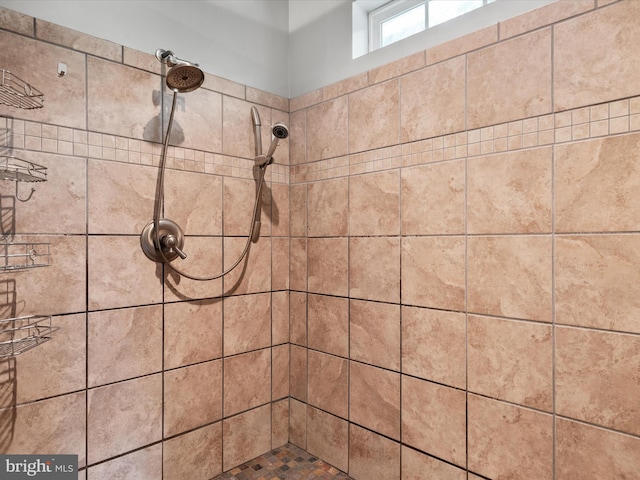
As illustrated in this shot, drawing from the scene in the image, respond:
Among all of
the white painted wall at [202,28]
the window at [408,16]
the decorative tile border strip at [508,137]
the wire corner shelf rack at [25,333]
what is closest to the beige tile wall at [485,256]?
the decorative tile border strip at [508,137]

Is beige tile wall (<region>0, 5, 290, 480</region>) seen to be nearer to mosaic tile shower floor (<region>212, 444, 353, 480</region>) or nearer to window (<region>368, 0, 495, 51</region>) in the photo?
mosaic tile shower floor (<region>212, 444, 353, 480</region>)

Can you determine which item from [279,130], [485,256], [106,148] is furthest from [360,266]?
[106,148]

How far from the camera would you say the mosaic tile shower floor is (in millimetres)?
1629

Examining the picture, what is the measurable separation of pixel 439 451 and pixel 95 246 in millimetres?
1346

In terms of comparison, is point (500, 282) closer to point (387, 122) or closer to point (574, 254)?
point (574, 254)

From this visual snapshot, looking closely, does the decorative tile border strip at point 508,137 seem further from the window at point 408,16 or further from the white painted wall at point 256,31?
the window at point 408,16

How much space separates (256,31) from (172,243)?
1.05m

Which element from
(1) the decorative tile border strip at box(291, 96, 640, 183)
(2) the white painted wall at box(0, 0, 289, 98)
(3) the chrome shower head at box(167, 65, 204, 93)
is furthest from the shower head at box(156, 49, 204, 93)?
(1) the decorative tile border strip at box(291, 96, 640, 183)

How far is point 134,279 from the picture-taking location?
4.68 ft

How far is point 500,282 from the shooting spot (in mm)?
Answer: 1228

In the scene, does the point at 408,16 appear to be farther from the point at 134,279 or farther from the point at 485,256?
the point at 134,279

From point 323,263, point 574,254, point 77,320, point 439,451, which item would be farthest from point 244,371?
point 574,254

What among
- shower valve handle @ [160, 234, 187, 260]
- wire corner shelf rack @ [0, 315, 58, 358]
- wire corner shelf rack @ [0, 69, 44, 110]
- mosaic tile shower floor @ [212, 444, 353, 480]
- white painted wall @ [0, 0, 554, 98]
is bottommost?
mosaic tile shower floor @ [212, 444, 353, 480]

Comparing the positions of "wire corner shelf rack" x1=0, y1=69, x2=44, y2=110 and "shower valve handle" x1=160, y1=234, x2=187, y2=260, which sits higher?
"wire corner shelf rack" x1=0, y1=69, x2=44, y2=110
